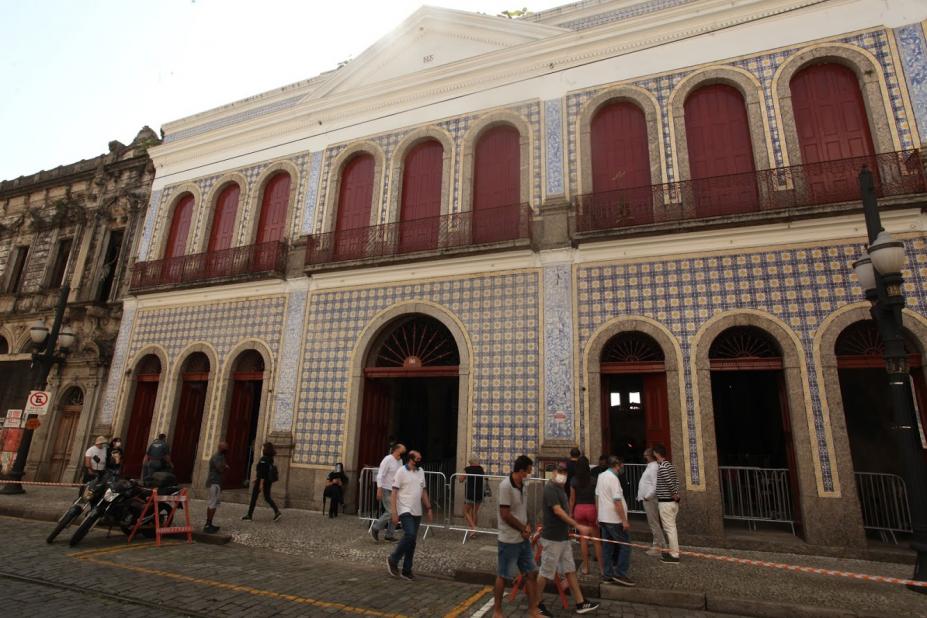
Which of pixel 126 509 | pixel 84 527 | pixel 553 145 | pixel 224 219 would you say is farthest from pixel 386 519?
pixel 224 219

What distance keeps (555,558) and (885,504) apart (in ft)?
21.3

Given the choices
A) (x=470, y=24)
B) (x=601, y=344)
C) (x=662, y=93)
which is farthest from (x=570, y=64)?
(x=601, y=344)

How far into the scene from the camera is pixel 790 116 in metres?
9.29

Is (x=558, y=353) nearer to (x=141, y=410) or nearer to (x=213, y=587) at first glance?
(x=213, y=587)

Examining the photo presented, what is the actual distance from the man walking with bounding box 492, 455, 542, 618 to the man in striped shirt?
9.49 ft

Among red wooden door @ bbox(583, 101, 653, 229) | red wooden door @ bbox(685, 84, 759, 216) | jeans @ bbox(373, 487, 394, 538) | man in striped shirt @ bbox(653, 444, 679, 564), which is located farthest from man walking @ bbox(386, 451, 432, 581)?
red wooden door @ bbox(685, 84, 759, 216)

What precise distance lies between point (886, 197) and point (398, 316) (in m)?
9.03

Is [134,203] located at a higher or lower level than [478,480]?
higher

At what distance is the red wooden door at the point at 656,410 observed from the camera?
8.67 meters

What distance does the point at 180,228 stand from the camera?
15.0m

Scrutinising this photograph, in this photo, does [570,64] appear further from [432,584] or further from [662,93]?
[432,584]

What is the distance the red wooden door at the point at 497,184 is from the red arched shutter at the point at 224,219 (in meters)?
7.28

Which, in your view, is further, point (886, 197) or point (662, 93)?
point (662, 93)

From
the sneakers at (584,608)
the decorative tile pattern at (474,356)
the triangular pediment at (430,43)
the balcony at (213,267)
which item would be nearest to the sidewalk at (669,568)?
the sneakers at (584,608)
